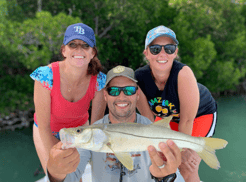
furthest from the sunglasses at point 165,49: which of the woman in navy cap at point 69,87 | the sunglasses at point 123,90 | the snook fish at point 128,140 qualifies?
the snook fish at point 128,140

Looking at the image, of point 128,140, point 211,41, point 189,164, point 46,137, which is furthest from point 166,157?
point 211,41

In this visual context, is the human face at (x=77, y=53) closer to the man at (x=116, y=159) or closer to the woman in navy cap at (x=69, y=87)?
the woman in navy cap at (x=69, y=87)

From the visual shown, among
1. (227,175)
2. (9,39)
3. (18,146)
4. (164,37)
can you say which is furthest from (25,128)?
(164,37)

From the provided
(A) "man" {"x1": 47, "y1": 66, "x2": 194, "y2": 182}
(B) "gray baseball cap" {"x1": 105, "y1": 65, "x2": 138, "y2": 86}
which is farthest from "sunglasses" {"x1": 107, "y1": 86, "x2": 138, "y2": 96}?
(B) "gray baseball cap" {"x1": 105, "y1": 65, "x2": 138, "y2": 86}

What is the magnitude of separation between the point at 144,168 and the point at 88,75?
1.33 meters

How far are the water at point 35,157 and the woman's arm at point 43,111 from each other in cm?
790

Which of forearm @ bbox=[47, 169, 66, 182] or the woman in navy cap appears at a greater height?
the woman in navy cap

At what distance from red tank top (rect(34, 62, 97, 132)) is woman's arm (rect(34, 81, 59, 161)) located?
9cm

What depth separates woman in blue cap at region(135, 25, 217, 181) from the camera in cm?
247

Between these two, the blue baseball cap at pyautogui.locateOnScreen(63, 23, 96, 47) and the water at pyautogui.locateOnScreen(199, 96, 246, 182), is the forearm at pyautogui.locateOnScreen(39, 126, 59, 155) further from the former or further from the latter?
the water at pyautogui.locateOnScreen(199, 96, 246, 182)

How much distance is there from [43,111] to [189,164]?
6.67ft

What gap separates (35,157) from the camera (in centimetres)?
1079

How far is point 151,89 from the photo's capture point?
269 cm

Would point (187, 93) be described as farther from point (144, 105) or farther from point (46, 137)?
point (46, 137)
